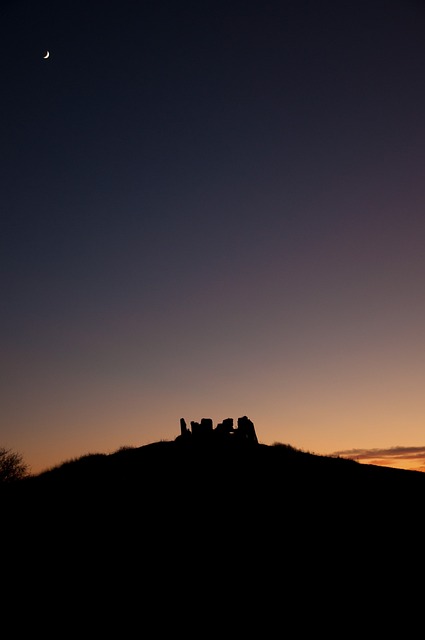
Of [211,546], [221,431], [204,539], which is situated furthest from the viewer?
[221,431]

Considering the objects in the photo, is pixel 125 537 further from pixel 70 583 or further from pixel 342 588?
pixel 342 588

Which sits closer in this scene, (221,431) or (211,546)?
(211,546)

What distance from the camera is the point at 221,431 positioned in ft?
76.9

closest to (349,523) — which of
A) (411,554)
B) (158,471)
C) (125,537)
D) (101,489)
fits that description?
(411,554)

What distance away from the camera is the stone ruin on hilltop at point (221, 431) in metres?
23.2

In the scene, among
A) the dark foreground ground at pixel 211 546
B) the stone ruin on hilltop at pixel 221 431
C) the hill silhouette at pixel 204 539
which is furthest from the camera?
the stone ruin on hilltop at pixel 221 431

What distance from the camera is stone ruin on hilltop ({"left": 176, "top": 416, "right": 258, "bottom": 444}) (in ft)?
76.0

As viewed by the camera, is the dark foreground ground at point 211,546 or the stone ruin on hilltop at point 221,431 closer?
the dark foreground ground at point 211,546

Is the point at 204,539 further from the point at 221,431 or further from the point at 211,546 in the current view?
the point at 221,431

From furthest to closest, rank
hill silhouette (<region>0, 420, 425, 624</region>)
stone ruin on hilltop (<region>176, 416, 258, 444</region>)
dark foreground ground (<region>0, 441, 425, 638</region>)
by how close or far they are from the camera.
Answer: stone ruin on hilltop (<region>176, 416, 258, 444</region>) → hill silhouette (<region>0, 420, 425, 624</region>) → dark foreground ground (<region>0, 441, 425, 638</region>)

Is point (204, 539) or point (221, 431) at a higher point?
point (221, 431)

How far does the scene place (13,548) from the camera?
44.7ft

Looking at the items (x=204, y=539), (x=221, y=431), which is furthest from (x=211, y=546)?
(x=221, y=431)

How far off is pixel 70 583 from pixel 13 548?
10.9 ft
